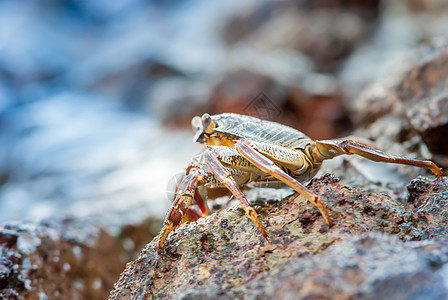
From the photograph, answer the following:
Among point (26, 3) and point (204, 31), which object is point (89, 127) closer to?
point (204, 31)

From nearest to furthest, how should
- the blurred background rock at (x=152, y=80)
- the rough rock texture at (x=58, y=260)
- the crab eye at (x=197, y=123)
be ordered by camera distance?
the crab eye at (x=197, y=123), the rough rock texture at (x=58, y=260), the blurred background rock at (x=152, y=80)

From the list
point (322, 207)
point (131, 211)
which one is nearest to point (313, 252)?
point (322, 207)

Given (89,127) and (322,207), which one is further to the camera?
(89,127)

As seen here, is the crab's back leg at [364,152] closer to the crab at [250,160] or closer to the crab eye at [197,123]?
the crab at [250,160]

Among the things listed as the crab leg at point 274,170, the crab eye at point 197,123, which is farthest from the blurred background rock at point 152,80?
the crab leg at point 274,170

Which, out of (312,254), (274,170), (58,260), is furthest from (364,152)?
(58,260)

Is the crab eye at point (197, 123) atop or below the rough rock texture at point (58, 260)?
atop
